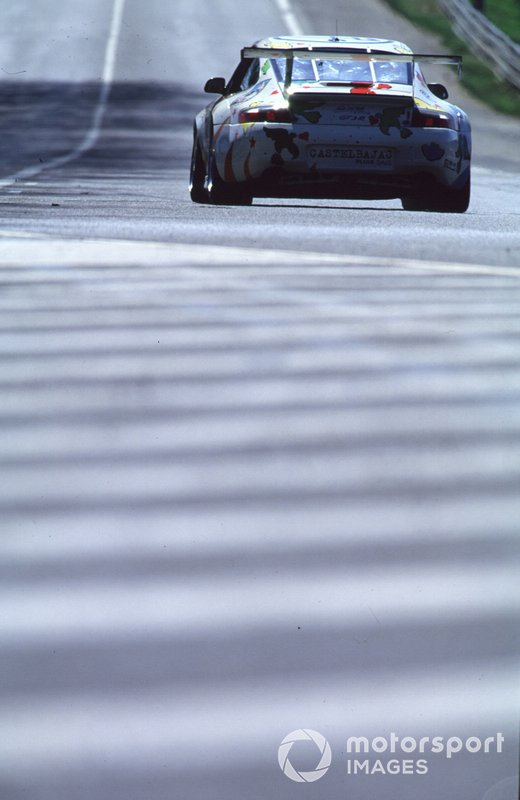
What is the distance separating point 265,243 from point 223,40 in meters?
36.3

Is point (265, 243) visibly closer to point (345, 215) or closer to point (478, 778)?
point (345, 215)

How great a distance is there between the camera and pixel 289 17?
42594 mm

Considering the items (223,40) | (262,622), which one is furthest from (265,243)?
(223,40)

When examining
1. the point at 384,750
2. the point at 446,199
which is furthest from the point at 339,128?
the point at 384,750

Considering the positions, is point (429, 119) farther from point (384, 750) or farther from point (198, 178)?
point (384, 750)

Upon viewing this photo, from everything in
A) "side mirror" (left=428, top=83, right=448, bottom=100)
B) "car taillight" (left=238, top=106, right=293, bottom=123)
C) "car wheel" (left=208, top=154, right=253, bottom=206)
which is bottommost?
"car wheel" (left=208, top=154, right=253, bottom=206)

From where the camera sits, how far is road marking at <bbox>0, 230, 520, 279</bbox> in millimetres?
5473

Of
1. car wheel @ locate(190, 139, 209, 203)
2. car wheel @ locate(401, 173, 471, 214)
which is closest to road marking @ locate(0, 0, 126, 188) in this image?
car wheel @ locate(190, 139, 209, 203)

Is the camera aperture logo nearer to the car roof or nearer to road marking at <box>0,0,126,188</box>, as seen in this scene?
the car roof

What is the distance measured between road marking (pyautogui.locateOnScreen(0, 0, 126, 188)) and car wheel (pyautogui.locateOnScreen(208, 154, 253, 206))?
273 cm

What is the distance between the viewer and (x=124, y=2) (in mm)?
49219

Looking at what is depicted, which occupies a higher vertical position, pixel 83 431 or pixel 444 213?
pixel 444 213

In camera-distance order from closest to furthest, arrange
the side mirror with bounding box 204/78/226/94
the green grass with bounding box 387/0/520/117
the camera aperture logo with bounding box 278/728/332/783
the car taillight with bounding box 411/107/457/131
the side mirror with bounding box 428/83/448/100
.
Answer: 1. the camera aperture logo with bounding box 278/728/332/783
2. the car taillight with bounding box 411/107/457/131
3. the side mirror with bounding box 428/83/448/100
4. the side mirror with bounding box 204/78/226/94
5. the green grass with bounding box 387/0/520/117

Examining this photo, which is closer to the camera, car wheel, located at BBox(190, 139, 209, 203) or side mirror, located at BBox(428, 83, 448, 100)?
side mirror, located at BBox(428, 83, 448, 100)
